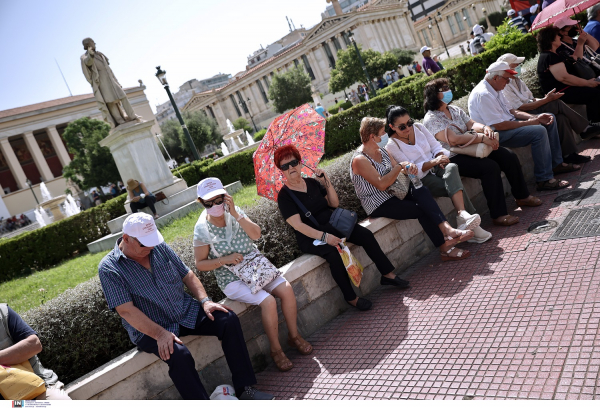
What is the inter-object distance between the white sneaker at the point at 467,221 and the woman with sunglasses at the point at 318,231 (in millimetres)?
838

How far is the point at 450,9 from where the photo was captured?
80000 mm

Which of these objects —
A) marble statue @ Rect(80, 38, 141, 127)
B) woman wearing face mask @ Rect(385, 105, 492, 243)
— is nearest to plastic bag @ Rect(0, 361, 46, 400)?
woman wearing face mask @ Rect(385, 105, 492, 243)

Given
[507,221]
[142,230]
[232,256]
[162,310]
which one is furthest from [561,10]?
[162,310]

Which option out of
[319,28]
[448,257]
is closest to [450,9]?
[319,28]

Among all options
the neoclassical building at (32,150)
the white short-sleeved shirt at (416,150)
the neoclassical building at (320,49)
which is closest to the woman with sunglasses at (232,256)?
→ the white short-sleeved shirt at (416,150)

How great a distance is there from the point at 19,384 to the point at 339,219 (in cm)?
275

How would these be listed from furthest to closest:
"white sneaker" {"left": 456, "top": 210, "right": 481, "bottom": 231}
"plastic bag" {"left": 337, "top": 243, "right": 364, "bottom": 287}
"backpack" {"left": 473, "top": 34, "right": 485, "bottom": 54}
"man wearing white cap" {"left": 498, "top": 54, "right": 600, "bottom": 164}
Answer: "backpack" {"left": 473, "top": 34, "right": 485, "bottom": 54} < "man wearing white cap" {"left": 498, "top": 54, "right": 600, "bottom": 164} < "white sneaker" {"left": 456, "top": 210, "right": 481, "bottom": 231} < "plastic bag" {"left": 337, "top": 243, "right": 364, "bottom": 287}

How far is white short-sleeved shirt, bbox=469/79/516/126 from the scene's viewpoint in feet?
18.5

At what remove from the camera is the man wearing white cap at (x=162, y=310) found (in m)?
3.29

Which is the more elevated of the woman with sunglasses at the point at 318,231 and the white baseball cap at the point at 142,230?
the white baseball cap at the point at 142,230

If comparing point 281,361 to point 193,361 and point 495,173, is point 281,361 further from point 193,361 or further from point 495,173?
point 495,173

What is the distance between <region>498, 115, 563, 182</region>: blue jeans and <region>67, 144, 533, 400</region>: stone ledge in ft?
1.65

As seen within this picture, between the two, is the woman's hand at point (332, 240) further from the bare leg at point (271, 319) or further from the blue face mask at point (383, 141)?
the blue face mask at point (383, 141)

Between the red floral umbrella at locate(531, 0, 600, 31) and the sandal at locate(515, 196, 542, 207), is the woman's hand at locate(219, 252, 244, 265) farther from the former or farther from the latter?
the red floral umbrella at locate(531, 0, 600, 31)
